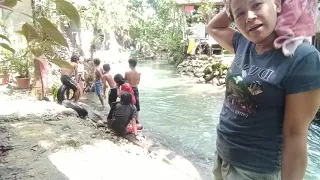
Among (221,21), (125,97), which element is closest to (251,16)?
(221,21)

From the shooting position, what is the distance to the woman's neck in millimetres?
925

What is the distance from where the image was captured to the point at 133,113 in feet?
15.2

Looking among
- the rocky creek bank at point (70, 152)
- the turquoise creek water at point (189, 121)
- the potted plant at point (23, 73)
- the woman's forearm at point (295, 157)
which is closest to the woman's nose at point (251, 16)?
the woman's forearm at point (295, 157)

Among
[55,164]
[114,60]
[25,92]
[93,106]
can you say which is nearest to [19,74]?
[25,92]

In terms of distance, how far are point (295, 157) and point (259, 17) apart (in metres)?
0.42

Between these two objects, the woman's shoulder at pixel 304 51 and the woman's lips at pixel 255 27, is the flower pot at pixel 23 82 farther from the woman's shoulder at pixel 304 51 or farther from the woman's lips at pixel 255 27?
the woman's shoulder at pixel 304 51

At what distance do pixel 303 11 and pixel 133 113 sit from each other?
3.89 m

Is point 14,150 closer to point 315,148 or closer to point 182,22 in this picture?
point 315,148

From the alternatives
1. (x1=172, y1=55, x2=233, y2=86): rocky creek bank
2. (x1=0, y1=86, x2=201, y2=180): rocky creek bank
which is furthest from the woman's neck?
(x1=172, y1=55, x2=233, y2=86): rocky creek bank

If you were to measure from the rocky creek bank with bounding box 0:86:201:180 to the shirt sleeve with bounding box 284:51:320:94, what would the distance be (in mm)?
2304

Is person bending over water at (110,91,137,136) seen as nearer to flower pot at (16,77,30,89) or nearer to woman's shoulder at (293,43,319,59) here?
woman's shoulder at (293,43,319,59)

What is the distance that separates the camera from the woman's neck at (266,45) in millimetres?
925

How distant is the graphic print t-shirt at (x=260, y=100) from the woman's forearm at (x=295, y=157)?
6 cm

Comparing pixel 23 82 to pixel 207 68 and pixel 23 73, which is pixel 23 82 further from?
pixel 207 68
